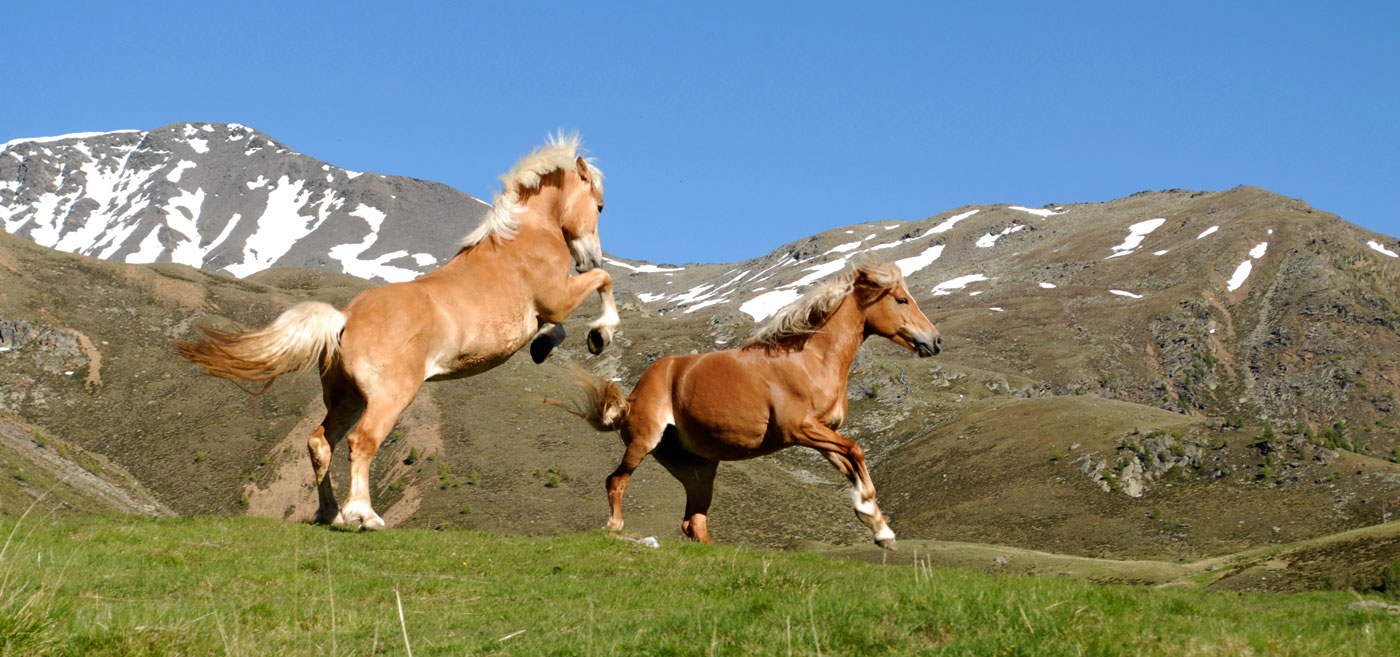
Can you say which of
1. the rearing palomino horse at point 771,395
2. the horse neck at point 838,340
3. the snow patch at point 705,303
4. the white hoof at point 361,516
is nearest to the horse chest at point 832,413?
the rearing palomino horse at point 771,395

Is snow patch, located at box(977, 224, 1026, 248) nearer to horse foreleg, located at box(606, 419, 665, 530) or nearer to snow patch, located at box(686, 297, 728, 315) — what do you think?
snow patch, located at box(686, 297, 728, 315)

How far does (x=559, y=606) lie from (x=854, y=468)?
4.20 metres

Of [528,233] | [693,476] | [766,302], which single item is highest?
[766,302]

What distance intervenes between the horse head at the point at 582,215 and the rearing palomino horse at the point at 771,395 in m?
1.47

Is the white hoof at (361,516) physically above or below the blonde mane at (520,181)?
below

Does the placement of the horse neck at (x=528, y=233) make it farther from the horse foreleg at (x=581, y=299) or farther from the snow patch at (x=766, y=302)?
the snow patch at (x=766, y=302)

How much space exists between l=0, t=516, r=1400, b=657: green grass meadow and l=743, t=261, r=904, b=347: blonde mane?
245cm

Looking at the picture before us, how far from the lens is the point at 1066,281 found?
422 ft

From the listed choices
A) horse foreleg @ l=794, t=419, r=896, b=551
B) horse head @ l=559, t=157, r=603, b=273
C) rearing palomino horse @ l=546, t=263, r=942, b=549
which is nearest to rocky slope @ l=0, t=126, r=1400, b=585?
rearing palomino horse @ l=546, t=263, r=942, b=549

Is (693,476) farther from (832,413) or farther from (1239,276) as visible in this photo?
(1239,276)

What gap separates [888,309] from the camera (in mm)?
13219

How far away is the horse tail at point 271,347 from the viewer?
35.0 feet

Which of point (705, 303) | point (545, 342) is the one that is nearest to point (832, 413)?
point (545, 342)

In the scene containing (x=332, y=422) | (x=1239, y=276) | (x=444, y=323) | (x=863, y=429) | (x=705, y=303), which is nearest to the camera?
(x=444, y=323)
